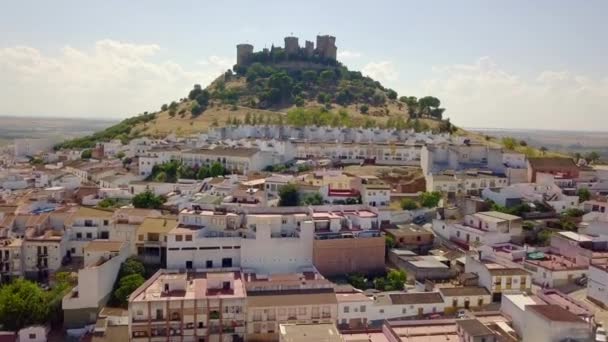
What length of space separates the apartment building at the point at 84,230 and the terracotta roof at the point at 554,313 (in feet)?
50.8

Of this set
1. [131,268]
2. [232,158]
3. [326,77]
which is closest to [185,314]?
[131,268]

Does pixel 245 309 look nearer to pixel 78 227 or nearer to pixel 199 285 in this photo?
pixel 199 285

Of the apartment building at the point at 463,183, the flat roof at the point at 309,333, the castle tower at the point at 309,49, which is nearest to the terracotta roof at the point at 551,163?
the apartment building at the point at 463,183

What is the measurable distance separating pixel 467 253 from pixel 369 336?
21.4 ft

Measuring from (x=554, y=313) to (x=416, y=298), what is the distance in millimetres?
4373

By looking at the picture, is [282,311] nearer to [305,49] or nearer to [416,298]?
[416,298]

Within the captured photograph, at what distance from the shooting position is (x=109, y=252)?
19.5 meters

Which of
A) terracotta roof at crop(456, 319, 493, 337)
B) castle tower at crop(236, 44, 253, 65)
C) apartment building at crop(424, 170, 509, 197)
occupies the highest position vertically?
castle tower at crop(236, 44, 253, 65)

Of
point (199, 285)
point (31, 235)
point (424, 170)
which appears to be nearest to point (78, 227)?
point (31, 235)

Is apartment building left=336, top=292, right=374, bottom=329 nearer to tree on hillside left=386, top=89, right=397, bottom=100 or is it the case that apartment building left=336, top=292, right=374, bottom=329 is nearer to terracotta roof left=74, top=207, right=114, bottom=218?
terracotta roof left=74, top=207, right=114, bottom=218

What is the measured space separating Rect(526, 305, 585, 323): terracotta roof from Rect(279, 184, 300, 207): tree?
1225 cm

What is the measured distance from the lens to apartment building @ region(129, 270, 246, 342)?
16.5 meters

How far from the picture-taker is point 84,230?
22203 mm

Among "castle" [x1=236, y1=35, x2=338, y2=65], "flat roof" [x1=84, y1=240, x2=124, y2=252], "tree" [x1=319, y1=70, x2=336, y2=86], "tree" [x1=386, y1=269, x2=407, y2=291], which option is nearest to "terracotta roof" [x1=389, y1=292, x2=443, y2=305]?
"tree" [x1=386, y1=269, x2=407, y2=291]
